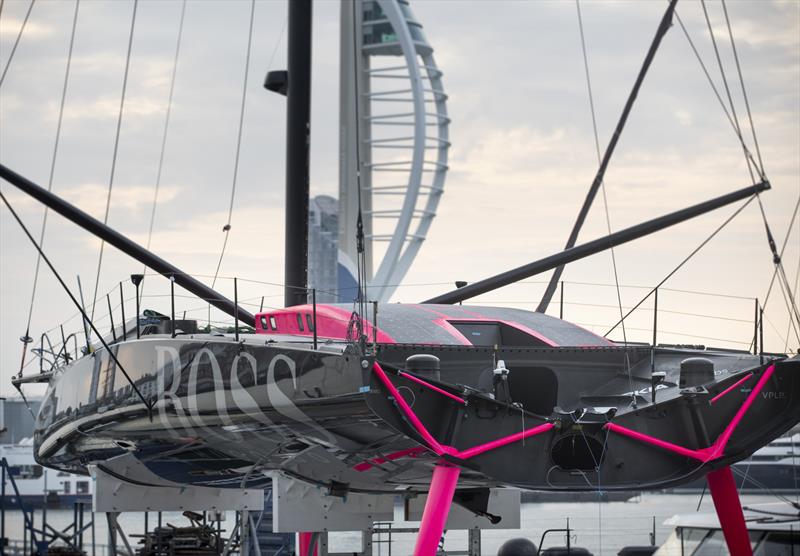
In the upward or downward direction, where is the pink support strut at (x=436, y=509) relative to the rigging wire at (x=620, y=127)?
downward

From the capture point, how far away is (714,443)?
8.84 m

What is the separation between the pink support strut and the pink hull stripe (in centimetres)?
113

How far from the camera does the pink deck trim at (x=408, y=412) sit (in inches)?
316

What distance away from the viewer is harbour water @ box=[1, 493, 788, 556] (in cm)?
3344

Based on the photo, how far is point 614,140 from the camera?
16.3 m

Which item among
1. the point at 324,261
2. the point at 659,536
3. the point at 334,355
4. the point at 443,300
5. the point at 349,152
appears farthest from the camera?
the point at 324,261

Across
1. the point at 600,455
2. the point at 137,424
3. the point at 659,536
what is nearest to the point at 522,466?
the point at 600,455

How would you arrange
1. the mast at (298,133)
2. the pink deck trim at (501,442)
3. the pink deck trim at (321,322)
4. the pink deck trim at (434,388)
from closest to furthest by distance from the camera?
the pink deck trim at (434,388)
the pink deck trim at (501,442)
the pink deck trim at (321,322)
the mast at (298,133)

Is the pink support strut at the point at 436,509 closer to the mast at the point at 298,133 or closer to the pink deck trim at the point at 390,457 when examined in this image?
the pink deck trim at the point at 390,457

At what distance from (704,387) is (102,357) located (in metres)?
5.12

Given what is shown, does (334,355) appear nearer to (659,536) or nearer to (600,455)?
(600,455)

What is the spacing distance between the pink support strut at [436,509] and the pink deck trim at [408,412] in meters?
0.21

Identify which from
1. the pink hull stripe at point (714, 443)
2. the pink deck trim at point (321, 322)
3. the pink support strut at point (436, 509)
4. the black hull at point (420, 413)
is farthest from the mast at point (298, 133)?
the pink hull stripe at point (714, 443)

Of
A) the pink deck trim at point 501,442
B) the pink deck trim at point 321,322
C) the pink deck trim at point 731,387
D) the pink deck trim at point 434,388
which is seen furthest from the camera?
the pink deck trim at point 321,322
